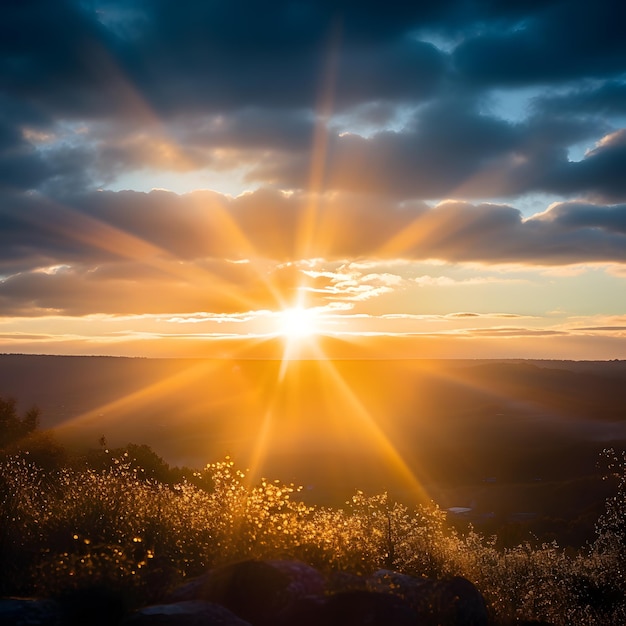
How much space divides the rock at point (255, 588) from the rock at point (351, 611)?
25 centimetres

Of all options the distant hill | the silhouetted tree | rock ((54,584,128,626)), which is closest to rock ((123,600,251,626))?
rock ((54,584,128,626))

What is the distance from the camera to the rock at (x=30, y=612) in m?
8.97

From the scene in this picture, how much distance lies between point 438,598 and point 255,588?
2818 mm

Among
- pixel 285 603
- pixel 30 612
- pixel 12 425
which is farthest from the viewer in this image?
pixel 12 425

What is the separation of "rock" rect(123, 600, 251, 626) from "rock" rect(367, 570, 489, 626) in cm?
249

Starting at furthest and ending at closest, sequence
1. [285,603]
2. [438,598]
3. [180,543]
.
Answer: [180,543] → [438,598] → [285,603]

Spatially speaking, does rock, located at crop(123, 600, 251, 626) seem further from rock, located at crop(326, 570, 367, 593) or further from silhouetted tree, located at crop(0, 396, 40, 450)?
silhouetted tree, located at crop(0, 396, 40, 450)

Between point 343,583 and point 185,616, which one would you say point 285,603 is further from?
point 185,616

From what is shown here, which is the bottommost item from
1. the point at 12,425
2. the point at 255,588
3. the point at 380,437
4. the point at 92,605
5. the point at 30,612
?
the point at 380,437

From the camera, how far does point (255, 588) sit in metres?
11.0

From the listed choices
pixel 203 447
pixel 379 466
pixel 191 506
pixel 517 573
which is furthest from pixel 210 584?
pixel 203 447

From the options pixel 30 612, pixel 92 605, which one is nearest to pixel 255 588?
pixel 92 605

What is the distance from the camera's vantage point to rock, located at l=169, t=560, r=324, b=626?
35.4ft

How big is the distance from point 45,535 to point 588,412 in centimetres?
17729
